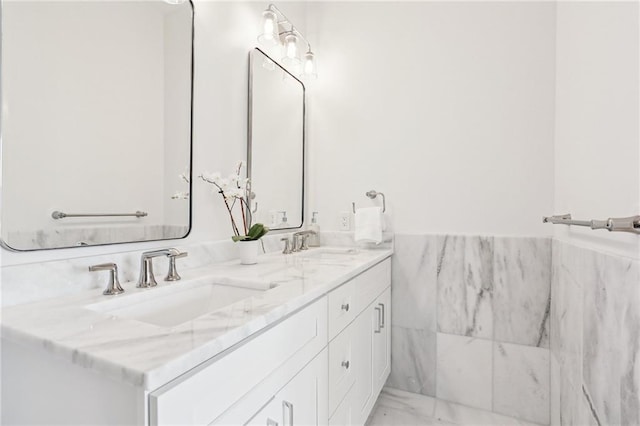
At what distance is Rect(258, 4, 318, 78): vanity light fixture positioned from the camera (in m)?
1.61

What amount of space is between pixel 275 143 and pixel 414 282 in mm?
1150

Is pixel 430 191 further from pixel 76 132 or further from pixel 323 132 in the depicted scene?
pixel 76 132

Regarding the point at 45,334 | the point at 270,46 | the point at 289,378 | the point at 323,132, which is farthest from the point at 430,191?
the point at 45,334

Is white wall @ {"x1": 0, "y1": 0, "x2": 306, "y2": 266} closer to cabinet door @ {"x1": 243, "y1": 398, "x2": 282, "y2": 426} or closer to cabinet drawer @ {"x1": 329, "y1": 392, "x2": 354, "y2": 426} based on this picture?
cabinet door @ {"x1": 243, "y1": 398, "x2": 282, "y2": 426}

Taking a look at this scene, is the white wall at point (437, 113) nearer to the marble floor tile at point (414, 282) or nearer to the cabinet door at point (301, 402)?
the marble floor tile at point (414, 282)

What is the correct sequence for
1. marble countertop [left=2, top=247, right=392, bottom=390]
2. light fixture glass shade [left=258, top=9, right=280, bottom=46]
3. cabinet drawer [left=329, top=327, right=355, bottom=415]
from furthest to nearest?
light fixture glass shade [left=258, top=9, right=280, bottom=46] → cabinet drawer [left=329, top=327, right=355, bottom=415] → marble countertop [left=2, top=247, right=392, bottom=390]

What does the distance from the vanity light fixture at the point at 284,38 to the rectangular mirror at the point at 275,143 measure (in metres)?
0.08

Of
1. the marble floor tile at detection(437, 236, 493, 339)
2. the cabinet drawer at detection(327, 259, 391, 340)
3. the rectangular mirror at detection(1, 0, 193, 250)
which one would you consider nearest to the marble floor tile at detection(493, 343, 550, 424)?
the marble floor tile at detection(437, 236, 493, 339)

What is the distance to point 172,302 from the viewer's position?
97 cm

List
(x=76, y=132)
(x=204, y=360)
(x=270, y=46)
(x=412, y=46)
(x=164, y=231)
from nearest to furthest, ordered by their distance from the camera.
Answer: (x=204, y=360), (x=76, y=132), (x=164, y=231), (x=270, y=46), (x=412, y=46)

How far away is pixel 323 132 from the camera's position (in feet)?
7.14

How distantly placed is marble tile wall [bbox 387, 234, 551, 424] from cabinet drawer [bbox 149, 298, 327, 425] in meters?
1.17

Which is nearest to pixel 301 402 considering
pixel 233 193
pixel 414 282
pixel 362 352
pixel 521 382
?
pixel 362 352

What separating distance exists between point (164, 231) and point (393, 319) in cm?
141
